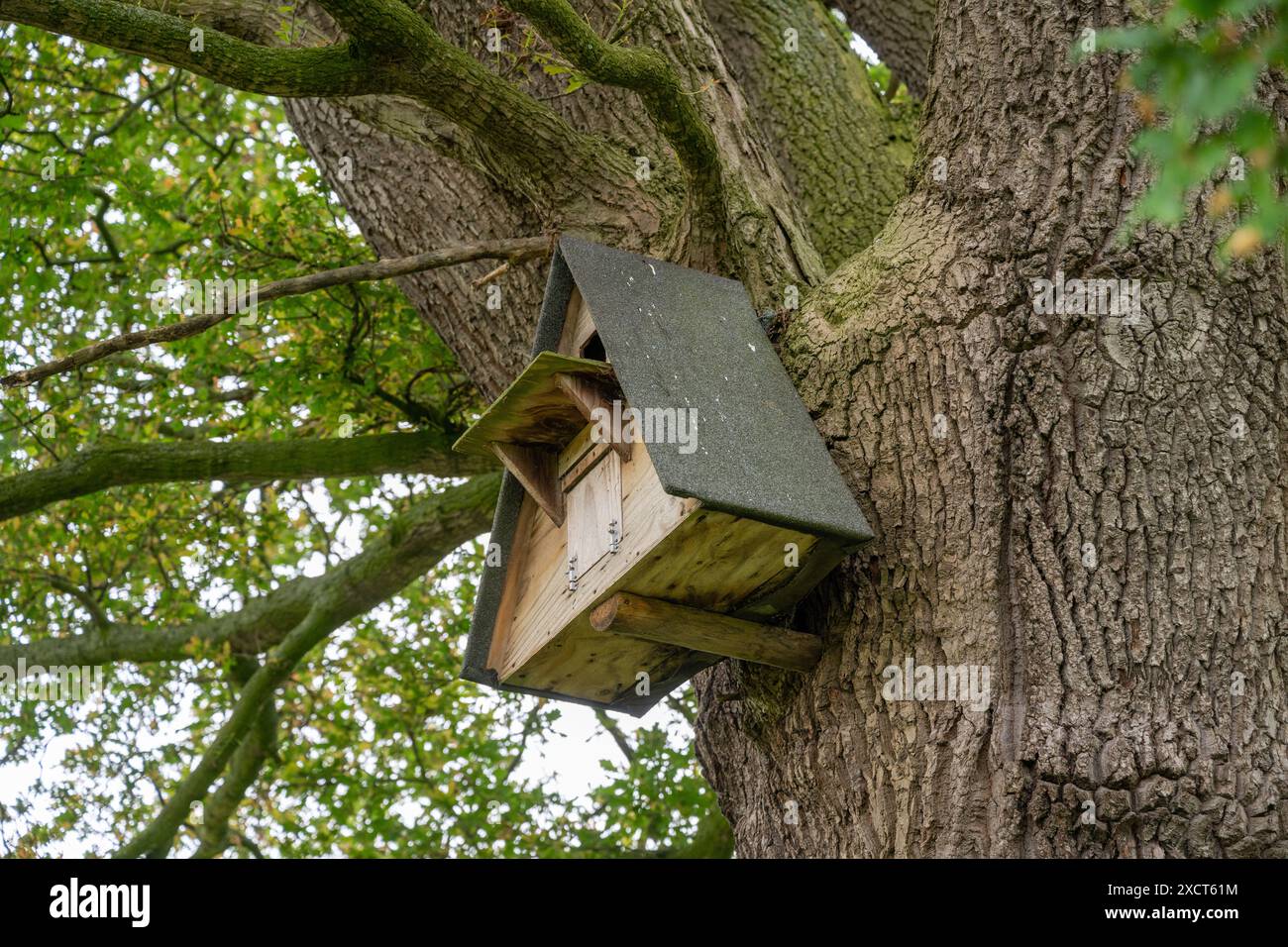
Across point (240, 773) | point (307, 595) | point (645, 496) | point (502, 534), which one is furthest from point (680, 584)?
point (240, 773)

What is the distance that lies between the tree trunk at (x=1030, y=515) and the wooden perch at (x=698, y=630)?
14cm

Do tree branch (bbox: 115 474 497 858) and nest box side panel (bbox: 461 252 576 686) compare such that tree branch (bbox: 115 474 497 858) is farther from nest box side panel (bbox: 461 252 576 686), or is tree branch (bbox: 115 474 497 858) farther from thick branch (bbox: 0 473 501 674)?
nest box side panel (bbox: 461 252 576 686)

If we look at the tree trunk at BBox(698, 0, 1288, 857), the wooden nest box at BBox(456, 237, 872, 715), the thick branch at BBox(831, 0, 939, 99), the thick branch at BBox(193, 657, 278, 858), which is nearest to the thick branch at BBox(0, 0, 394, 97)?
the wooden nest box at BBox(456, 237, 872, 715)

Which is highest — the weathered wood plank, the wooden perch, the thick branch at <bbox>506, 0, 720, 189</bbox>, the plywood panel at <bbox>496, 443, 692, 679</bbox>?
the thick branch at <bbox>506, 0, 720, 189</bbox>

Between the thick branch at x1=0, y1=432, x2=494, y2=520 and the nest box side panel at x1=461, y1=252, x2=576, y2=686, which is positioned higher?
the thick branch at x1=0, y1=432, x2=494, y2=520

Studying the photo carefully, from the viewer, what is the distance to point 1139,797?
9.39 ft

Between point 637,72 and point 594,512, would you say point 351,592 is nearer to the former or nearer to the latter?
point 594,512

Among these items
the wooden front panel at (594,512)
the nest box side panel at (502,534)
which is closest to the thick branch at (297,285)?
the nest box side panel at (502,534)

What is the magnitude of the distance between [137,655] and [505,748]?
2474 mm

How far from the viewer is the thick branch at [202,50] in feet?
10.9

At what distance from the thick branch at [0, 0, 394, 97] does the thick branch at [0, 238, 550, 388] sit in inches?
18.8

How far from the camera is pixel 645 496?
3.21 metres

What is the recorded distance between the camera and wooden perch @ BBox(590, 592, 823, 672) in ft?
10.6

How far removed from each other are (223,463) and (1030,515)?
3606 millimetres
